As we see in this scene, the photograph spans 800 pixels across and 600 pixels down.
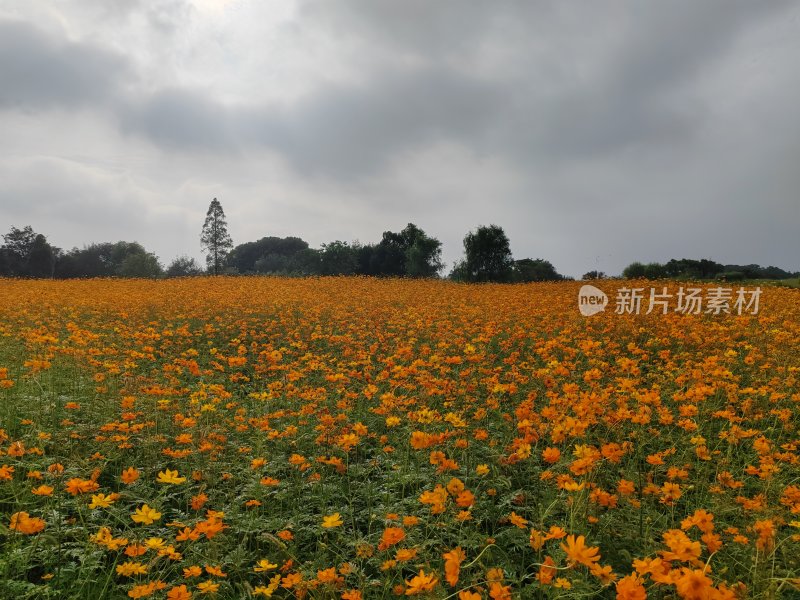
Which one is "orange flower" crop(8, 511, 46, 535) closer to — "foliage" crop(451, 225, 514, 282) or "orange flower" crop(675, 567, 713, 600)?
"orange flower" crop(675, 567, 713, 600)

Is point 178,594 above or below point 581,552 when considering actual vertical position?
below

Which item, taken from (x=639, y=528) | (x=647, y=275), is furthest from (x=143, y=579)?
(x=647, y=275)

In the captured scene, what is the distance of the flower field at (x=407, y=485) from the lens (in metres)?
2.31

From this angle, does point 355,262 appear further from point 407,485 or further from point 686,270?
point 407,485

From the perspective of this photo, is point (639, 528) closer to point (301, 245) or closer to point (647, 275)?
point (647, 275)

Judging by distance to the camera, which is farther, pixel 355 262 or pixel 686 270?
pixel 355 262

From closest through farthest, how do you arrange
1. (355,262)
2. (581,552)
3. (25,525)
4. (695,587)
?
(695,587) < (581,552) < (25,525) < (355,262)

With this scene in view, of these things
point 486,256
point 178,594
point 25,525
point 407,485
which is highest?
point 486,256

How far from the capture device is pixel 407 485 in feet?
12.4

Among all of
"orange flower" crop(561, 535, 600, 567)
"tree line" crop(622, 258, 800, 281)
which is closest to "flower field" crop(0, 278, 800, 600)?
"orange flower" crop(561, 535, 600, 567)

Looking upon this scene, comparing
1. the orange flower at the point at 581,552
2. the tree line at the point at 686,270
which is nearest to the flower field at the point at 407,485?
the orange flower at the point at 581,552

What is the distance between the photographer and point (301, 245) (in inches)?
3297


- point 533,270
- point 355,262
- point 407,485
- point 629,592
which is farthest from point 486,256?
point 629,592

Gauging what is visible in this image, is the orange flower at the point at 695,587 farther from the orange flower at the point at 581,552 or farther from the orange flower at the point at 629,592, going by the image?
the orange flower at the point at 581,552
